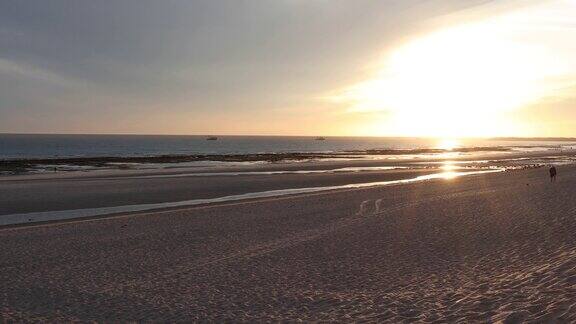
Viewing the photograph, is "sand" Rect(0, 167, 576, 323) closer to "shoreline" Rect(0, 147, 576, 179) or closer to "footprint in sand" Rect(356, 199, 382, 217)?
"footprint in sand" Rect(356, 199, 382, 217)

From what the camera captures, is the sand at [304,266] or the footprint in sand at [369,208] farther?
the footprint in sand at [369,208]

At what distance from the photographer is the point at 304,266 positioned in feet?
41.9

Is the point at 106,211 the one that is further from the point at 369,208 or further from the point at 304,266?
the point at 304,266

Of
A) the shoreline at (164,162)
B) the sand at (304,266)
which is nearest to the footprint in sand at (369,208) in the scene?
the sand at (304,266)

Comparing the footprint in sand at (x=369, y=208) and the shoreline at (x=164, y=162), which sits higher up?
the shoreline at (x=164, y=162)

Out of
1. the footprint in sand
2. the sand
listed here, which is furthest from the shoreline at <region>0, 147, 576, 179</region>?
the sand

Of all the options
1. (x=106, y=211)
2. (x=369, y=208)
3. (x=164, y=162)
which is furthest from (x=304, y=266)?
(x=164, y=162)

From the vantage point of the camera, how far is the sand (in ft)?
30.2

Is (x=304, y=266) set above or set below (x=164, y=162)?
below

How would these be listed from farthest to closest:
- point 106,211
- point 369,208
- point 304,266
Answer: point 106,211
point 369,208
point 304,266

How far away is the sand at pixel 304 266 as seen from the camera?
30.2 ft

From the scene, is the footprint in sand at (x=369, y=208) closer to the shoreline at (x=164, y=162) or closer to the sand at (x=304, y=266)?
the sand at (x=304, y=266)

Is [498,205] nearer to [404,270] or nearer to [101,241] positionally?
[404,270]

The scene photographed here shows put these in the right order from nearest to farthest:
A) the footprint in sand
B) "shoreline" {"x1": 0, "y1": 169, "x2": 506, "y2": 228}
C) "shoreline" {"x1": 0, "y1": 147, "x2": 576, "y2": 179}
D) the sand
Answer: the sand → the footprint in sand → "shoreline" {"x1": 0, "y1": 169, "x2": 506, "y2": 228} → "shoreline" {"x1": 0, "y1": 147, "x2": 576, "y2": 179}
